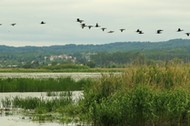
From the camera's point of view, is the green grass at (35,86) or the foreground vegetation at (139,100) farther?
the green grass at (35,86)

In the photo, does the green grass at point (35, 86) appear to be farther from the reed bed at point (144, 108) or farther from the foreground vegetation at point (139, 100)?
the reed bed at point (144, 108)

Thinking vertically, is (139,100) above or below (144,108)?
above

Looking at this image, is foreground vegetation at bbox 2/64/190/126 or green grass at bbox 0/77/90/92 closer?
foreground vegetation at bbox 2/64/190/126

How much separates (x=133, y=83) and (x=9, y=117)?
18.4ft

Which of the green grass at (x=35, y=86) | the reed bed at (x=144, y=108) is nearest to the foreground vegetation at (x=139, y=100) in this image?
the reed bed at (x=144, y=108)

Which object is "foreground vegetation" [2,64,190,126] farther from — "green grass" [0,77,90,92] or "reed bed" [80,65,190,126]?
"green grass" [0,77,90,92]

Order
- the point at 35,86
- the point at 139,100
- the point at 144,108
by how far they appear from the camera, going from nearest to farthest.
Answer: the point at 144,108, the point at 139,100, the point at 35,86

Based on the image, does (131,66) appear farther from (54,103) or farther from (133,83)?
(54,103)

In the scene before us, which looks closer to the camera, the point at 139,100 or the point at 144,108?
the point at 144,108

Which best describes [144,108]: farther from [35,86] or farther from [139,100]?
[35,86]

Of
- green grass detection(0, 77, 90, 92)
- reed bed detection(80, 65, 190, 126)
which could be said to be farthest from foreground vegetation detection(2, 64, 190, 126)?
green grass detection(0, 77, 90, 92)

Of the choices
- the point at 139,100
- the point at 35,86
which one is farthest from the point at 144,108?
the point at 35,86

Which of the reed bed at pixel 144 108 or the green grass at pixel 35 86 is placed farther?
the green grass at pixel 35 86

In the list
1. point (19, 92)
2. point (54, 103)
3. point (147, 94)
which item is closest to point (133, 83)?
point (147, 94)
